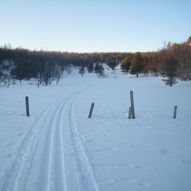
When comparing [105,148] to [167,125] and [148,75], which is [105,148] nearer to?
[167,125]

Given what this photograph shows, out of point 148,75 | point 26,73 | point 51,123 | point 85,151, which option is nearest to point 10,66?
point 26,73

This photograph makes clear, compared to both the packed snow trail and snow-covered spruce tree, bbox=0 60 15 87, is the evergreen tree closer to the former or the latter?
snow-covered spruce tree, bbox=0 60 15 87

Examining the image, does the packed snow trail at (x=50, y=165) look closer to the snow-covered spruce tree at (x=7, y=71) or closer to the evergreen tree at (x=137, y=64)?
the snow-covered spruce tree at (x=7, y=71)

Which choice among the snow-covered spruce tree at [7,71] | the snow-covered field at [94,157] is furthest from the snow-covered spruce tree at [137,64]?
the snow-covered field at [94,157]

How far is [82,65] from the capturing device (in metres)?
124

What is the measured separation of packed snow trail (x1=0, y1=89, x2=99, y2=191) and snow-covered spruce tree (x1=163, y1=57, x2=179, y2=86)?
43.4 m

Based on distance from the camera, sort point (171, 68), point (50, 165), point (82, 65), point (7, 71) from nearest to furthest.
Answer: point (50, 165) < point (171, 68) < point (7, 71) < point (82, 65)

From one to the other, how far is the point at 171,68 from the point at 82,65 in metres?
75.8

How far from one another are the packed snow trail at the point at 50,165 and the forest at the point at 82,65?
4463 cm

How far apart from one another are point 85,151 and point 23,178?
2929mm

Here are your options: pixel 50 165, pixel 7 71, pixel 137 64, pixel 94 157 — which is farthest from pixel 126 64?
pixel 50 165

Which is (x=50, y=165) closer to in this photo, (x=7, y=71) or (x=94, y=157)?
(x=94, y=157)

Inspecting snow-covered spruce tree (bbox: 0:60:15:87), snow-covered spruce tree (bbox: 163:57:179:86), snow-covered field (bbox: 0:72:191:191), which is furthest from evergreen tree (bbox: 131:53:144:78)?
snow-covered field (bbox: 0:72:191:191)

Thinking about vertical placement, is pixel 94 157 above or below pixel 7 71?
above
